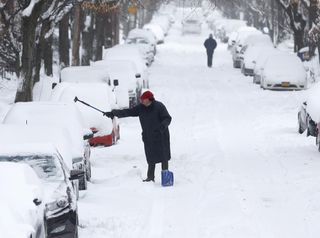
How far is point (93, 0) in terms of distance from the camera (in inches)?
1084

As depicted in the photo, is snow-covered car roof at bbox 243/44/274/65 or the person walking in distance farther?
snow-covered car roof at bbox 243/44/274/65

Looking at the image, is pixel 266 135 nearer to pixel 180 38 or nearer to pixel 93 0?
pixel 93 0

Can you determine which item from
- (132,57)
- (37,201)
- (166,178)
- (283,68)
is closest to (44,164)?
(37,201)

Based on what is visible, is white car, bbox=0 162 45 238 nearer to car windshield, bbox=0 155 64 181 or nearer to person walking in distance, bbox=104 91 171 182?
car windshield, bbox=0 155 64 181

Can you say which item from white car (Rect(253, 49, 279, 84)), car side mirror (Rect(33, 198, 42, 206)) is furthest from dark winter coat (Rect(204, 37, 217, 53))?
car side mirror (Rect(33, 198, 42, 206))

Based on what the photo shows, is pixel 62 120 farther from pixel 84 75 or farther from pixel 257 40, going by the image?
pixel 257 40

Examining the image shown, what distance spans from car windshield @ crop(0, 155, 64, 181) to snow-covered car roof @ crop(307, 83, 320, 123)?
28.6 ft

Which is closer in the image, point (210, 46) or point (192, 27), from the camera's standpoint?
point (210, 46)

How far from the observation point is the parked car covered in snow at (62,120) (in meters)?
14.0

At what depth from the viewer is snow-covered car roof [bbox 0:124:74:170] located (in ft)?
38.9

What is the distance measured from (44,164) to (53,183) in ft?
2.01

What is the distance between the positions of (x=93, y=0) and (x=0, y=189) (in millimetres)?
19562

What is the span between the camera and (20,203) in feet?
27.0

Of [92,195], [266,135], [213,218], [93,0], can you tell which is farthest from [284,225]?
[93,0]
